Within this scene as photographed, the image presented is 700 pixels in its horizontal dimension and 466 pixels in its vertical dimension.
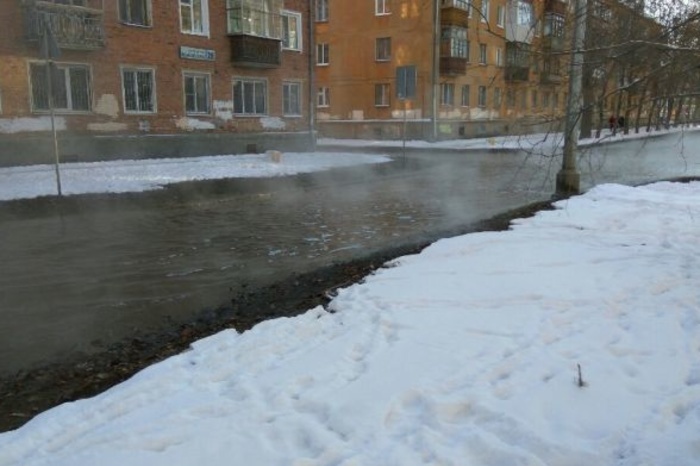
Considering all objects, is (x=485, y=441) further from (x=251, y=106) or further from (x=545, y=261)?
(x=251, y=106)

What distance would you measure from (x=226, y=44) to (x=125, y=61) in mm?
4606

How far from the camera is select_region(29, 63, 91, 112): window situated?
18500 millimetres

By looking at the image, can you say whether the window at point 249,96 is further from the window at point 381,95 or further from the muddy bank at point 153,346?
the muddy bank at point 153,346

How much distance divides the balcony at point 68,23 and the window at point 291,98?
885 cm

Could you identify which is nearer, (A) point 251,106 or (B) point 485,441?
(B) point 485,441

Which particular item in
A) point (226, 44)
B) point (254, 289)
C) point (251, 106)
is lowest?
point (254, 289)

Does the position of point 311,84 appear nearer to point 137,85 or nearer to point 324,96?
point 137,85

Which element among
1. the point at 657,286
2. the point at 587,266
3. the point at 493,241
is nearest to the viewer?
the point at 657,286

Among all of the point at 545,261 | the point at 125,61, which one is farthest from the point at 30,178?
the point at 545,261

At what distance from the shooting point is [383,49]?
124 ft

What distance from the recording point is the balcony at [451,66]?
120 feet

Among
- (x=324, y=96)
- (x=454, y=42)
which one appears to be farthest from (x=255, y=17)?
(x=324, y=96)

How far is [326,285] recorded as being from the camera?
669 cm

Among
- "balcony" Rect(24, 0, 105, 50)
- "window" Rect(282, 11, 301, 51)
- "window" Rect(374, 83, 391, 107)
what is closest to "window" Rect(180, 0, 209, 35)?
"balcony" Rect(24, 0, 105, 50)
